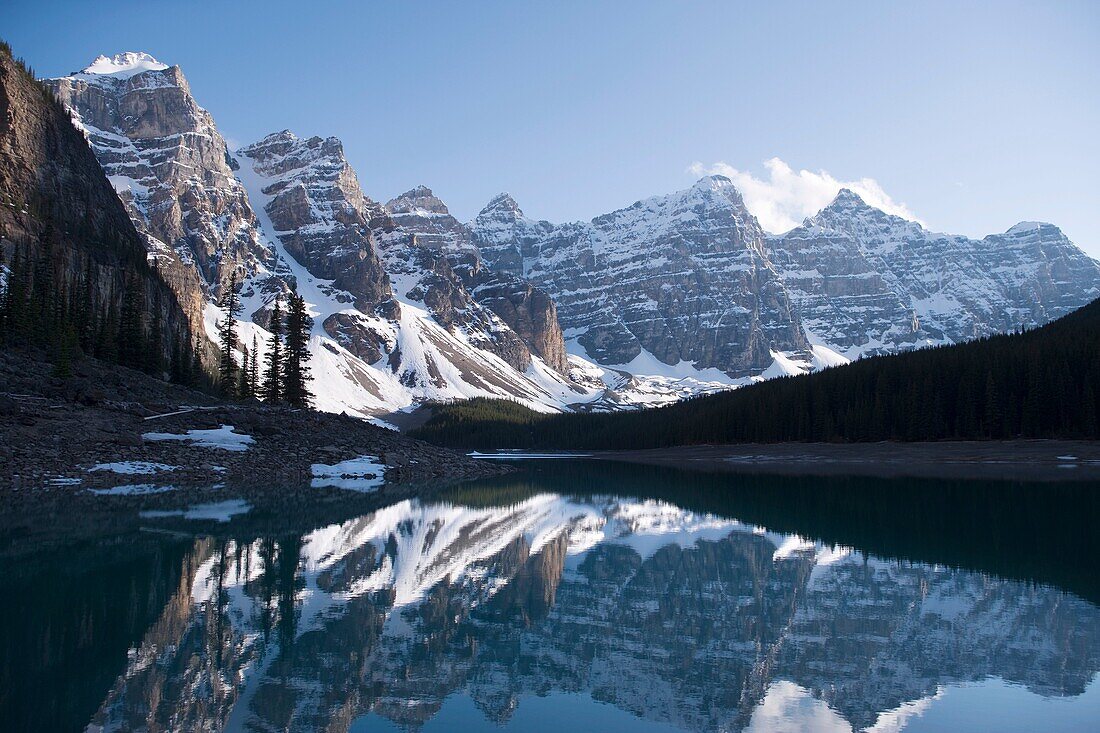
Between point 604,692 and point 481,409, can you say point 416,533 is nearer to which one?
point 604,692

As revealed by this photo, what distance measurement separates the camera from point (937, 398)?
260 ft

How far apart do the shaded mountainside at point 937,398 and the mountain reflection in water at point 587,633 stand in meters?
50.9

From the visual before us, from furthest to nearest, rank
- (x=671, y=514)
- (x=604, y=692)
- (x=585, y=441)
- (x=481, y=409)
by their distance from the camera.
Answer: (x=481, y=409), (x=585, y=441), (x=671, y=514), (x=604, y=692)

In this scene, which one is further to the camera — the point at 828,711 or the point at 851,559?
the point at 851,559

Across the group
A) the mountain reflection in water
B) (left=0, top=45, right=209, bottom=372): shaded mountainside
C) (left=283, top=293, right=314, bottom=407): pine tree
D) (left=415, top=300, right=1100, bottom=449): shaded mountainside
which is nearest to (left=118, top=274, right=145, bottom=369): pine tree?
(left=0, top=45, right=209, bottom=372): shaded mountainside

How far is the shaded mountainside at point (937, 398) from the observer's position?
230 feet

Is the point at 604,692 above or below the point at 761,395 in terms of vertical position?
below

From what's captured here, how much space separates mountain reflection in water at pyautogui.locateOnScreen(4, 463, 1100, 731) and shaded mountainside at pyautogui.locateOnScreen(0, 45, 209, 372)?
1689 inches

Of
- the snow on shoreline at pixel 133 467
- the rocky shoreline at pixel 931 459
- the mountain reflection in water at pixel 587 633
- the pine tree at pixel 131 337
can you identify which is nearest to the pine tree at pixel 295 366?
the pine tree at pixel 131 337

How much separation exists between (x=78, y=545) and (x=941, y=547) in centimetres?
2708

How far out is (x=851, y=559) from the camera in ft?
76.1

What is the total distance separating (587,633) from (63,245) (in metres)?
83.4

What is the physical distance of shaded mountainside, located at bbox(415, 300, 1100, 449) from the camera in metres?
70.1

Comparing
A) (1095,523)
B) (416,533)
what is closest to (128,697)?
(416,533)
